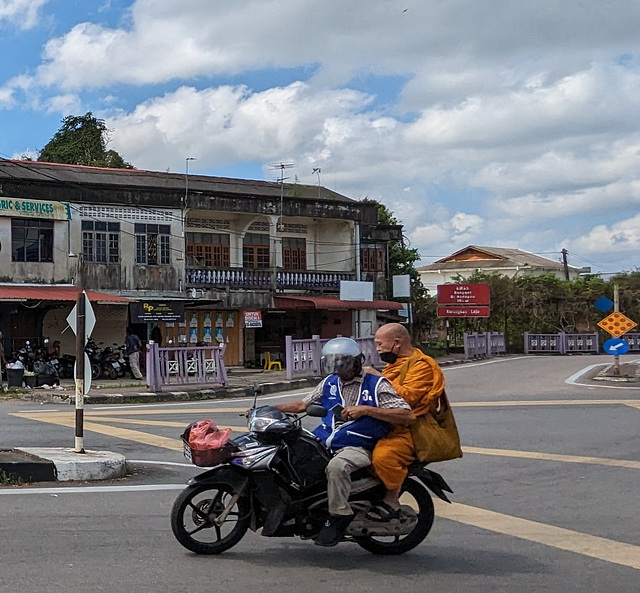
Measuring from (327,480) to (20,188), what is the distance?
2578 centimetres

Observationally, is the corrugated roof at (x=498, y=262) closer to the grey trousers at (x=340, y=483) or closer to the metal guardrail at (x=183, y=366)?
the metal guardrail at (x=183, y=366)

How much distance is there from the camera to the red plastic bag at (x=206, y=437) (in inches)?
238

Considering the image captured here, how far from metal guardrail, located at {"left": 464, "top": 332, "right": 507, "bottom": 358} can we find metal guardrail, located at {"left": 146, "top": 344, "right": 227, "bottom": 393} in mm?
17822

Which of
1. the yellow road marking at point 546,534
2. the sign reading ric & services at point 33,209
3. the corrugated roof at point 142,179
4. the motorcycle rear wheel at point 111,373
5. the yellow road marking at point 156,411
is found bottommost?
the yellow road marking at point 546,534

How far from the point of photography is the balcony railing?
112ft

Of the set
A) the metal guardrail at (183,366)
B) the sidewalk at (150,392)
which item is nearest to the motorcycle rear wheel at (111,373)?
the sidewalk at (150,392)

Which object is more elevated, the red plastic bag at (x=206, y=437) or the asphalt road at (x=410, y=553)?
the red plastic bag at (x=206, y=437)

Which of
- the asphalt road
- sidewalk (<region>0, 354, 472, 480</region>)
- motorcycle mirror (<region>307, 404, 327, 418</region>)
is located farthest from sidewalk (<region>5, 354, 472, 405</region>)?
motorcycle mirror (<region>307, 404, 327, 418</region>)

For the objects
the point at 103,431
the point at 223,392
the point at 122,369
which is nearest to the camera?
the point at 103,431

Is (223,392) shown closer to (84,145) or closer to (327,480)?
(327,480)

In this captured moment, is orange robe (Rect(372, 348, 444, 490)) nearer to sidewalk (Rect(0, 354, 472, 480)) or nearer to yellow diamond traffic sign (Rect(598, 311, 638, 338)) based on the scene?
sidewalk (Rect(0, 354, 472, 480))

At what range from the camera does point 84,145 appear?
48906 mm

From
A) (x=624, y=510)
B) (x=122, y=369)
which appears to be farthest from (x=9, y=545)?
(x=122, y=369)

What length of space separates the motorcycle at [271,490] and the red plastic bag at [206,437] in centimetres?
4
